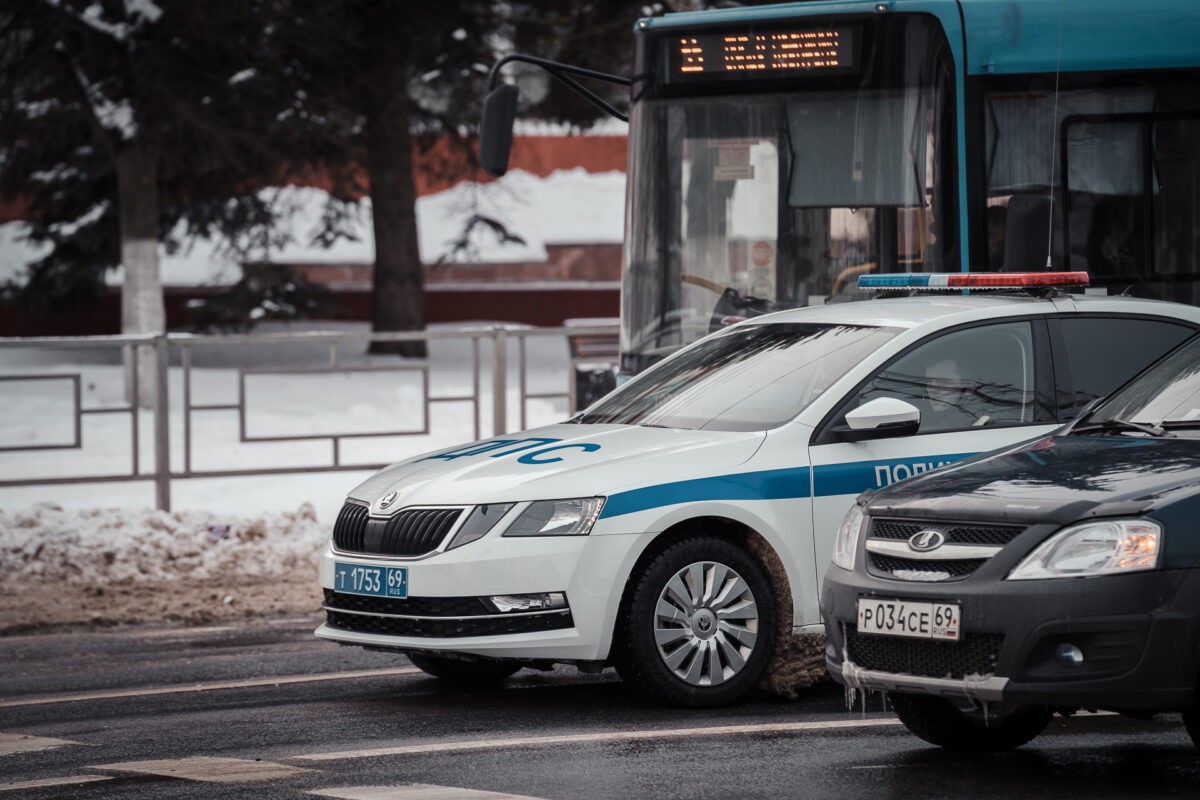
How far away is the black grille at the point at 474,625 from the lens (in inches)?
282

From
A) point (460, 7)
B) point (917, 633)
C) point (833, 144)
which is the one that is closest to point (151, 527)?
point (833, 144)

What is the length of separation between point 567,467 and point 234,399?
277 inches

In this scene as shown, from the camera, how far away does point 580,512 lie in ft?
23.6

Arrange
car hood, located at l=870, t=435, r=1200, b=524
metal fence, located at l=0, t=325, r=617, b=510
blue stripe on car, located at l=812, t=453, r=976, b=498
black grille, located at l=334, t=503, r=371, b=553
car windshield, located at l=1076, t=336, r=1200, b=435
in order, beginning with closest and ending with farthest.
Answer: car hood, located at l=870, t=435, r=1200, b=524 → car windshield, located at l=1076, t=336, r=1200, b=435 → blue stripe on car, located at l=812, t=453, r=976, b=498 → black grille, located at l=334, t=503, r=371, b=553 → metal fence, located at l=0, t=325, r=617, b=510

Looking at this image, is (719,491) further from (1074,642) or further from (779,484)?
(1074,642)

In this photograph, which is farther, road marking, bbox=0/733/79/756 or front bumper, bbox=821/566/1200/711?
road marking, bbox=0/733/79/756

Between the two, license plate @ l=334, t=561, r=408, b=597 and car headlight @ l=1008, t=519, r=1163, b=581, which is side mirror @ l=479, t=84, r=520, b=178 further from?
car headlight @ l=1008, t=519, r=1163, b=581

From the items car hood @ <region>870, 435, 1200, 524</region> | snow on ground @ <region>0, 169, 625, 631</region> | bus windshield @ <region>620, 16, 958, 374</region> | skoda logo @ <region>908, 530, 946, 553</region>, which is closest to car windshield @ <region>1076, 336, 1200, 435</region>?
car hood @ <region>870, 435, 1200, 524</region>

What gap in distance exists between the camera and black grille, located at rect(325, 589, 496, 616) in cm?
718

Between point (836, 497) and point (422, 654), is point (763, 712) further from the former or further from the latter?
point (422, 654)

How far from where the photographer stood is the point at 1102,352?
7988mm

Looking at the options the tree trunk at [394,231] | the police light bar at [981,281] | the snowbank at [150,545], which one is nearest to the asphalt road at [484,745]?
the police light bar at [981,281]

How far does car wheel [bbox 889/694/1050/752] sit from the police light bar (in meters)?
2.31

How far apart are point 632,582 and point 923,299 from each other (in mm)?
1915
